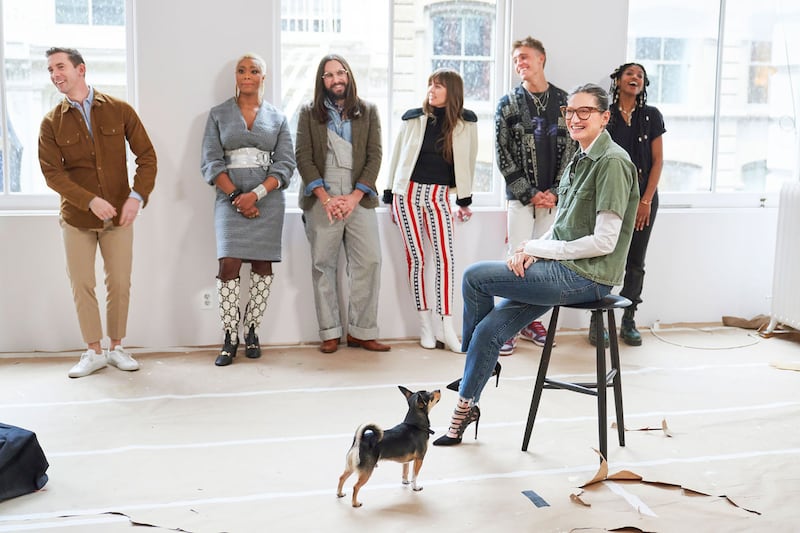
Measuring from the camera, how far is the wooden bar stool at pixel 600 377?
324 cm

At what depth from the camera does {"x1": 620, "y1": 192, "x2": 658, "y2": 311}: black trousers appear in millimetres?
5121

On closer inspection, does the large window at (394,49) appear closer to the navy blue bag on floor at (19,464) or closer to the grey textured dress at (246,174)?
the grey textured dress at (246,174)

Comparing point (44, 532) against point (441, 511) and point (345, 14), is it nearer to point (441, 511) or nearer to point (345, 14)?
point (441, 511)

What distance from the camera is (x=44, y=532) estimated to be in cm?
274

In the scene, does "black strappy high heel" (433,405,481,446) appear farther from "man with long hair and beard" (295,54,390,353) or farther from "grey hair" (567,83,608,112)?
"man with long hair and beard" (295,54,390,353)

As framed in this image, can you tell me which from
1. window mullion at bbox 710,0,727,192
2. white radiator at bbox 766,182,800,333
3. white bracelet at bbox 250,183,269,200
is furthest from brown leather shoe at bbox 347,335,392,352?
window mullion at bbox 710,0,727,192

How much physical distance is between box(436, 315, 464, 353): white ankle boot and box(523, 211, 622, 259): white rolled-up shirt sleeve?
1853 mm

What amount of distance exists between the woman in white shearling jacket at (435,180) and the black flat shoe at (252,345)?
911mm

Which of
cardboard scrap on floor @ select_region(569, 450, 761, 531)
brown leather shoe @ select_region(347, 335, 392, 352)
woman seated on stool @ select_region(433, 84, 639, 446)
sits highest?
woman seated on stool @ select_region(433, 84, 639, 446)

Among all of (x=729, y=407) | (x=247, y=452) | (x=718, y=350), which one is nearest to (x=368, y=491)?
(x=247, y=452)

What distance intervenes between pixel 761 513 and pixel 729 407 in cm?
117

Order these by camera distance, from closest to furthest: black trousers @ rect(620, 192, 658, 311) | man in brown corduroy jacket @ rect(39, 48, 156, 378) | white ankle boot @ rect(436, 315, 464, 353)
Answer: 1. man in brown corduroy jacket @ rect(39, 48, 156, 378)
2. white ankle boot @ rect(436, 315, 464, 353)
3. black trousers @ rect(620, 192, 658, 311)

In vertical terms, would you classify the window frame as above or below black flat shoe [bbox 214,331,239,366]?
above

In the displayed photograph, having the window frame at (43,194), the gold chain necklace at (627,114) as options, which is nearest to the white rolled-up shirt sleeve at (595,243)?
the gold chain necklace at (627,114)
